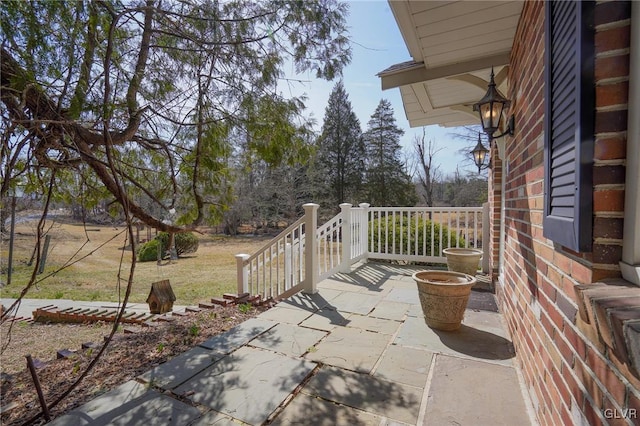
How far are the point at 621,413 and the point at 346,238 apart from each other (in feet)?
14.0

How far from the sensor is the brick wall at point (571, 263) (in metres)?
0.88

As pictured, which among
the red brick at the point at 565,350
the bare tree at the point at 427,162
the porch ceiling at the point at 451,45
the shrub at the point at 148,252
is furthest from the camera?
the bare tree at the point at 427,162

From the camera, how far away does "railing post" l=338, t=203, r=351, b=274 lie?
16.4 feet

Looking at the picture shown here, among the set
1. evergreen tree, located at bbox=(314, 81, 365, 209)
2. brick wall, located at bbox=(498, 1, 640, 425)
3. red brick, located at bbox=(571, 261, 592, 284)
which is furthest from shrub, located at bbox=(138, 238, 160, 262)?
red brick, located at bbox=(571, 261, 592, 284)

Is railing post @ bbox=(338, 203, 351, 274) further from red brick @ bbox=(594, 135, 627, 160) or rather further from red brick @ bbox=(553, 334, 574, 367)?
red brick @ bbox=(594, 135, 627, 160)

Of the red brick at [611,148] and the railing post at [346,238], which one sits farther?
the railing post at [346,238]

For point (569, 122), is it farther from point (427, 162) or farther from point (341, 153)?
point (341, 153)

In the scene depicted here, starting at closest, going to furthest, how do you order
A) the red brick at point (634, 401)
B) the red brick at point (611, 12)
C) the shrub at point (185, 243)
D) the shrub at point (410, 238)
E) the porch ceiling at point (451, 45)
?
the red brick at point (634, 401) < the red brick at point (611, 12) < the porch ceiling at point (451, 45) < the shrub at point (410, 238) < the shrub at point (185, 243)

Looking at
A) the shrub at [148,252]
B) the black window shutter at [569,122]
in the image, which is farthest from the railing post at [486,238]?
the shrub at [148,252]

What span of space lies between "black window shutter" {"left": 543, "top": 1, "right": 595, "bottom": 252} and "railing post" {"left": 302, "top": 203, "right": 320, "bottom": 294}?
2.85 meters

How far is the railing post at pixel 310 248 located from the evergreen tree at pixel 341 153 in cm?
1796

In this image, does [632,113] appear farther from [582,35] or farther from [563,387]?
[563,387]

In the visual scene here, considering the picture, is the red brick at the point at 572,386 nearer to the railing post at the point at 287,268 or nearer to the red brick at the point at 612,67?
the red brick at the point at 612,67

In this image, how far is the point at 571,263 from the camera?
1135 millimetres
